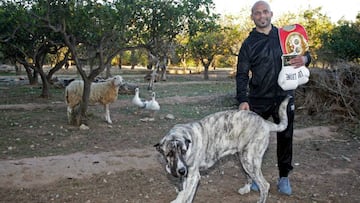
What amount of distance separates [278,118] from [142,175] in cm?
239

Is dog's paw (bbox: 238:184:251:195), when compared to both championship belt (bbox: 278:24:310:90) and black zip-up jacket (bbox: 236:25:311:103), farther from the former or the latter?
championship belt (bbox: 278:24:310:90)

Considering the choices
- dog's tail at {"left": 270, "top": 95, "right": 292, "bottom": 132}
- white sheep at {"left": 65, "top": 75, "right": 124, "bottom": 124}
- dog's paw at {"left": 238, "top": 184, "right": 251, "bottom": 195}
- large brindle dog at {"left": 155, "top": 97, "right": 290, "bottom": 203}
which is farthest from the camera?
white sheep at {"left": 65, "top": 75, "right": 124, "bottom": 124}

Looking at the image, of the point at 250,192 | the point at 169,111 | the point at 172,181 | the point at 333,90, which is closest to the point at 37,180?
the point at 172,181

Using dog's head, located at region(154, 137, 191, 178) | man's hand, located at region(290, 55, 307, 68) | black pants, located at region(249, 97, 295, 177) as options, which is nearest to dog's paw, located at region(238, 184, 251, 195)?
black pants, located at region(249, 97, 295, 177)

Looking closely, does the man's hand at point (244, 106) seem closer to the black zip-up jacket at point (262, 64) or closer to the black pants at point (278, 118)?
the black zip-up jacket at point (262, 64)

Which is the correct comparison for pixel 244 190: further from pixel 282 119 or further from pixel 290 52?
pixel 290 52

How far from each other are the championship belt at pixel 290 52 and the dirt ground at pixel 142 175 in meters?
1.64

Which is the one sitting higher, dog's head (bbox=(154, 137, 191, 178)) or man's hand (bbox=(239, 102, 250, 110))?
man's hand (bbox=(239, 102, 250, 110))

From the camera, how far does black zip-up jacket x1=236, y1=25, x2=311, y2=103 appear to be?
15.5ft

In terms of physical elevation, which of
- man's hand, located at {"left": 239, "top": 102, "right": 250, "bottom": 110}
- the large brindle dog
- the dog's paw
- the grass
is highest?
man's hand, located at {"left": 239, "top": 102, "right": 250, "bottom": 110}

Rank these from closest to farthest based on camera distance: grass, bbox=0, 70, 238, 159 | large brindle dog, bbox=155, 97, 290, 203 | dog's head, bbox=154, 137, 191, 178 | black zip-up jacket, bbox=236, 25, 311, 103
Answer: dog's head, bbox=154, 137, 191, 178 < large brindle dog, bbox=155, 97, 290, 203 < black zip-up jacket, bbox=236, 25, 311, 103 < grass, bbox=0, 70, 238, 159

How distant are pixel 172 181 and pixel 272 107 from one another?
1890 mm

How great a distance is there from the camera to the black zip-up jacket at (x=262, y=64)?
4.72 m

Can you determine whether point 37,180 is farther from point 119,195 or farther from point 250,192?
point 250,192
